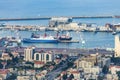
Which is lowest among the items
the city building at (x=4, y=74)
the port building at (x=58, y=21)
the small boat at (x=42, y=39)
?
the city building at (x=4, y=74)

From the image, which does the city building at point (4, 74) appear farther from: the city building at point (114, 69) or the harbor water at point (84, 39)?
the harbor water at point (84, 39)

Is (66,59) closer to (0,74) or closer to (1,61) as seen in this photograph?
(1,61)

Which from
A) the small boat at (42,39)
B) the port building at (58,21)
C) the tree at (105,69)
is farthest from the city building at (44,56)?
the port building at (58,21)

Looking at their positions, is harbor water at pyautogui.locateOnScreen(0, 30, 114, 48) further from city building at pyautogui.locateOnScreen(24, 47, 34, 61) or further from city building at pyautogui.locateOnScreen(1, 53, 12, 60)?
city building at pyautogui.locateOnScreen(1, 53, 12, 60)

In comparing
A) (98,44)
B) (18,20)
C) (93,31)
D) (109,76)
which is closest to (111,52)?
(98,44)

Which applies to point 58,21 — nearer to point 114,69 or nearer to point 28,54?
point 28,54

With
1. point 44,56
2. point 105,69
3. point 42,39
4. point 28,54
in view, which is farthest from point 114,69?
point 42,39

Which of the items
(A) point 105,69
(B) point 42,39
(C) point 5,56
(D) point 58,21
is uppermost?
(D) point 58,21

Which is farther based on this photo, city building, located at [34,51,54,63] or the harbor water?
the harbor water

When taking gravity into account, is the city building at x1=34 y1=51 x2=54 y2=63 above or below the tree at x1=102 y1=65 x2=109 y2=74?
above

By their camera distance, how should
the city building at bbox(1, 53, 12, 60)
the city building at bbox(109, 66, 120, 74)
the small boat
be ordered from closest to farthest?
the city building at bbox(109, 66, 120, 74) → the city building at bbox(1, 53, 12, 60) → the small boat

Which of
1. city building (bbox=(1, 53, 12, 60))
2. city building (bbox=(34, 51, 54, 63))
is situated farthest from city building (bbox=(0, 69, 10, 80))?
city building (bbox=(34, 51, 54, 63))
